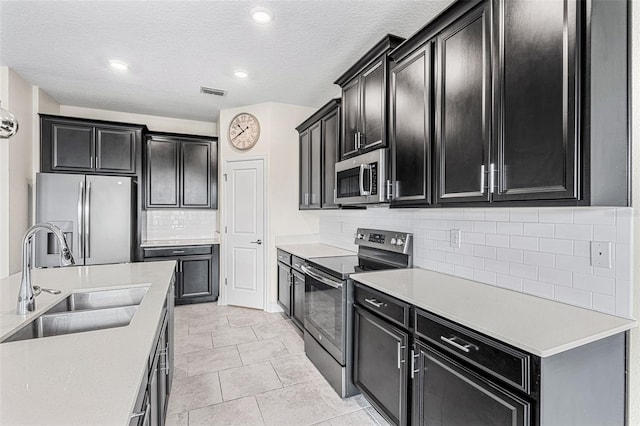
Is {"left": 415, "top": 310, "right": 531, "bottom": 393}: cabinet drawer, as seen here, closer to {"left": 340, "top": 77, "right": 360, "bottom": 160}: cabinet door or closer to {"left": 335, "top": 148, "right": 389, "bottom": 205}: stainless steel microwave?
{"left": 335, "top": 148, "right": 389, "bottom": 205}: stainless steel microwave

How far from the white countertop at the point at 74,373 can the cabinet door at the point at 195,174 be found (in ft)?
10.8

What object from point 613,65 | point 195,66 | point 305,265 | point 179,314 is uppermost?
point 195,66

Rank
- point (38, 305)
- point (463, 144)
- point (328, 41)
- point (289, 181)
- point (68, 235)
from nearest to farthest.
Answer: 1. point (38, 305)
2. point (463, 144)
3. point (328, 41)
4. point (68, 235)
5. point (289, 181)

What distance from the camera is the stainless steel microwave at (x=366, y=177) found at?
2.34 meters

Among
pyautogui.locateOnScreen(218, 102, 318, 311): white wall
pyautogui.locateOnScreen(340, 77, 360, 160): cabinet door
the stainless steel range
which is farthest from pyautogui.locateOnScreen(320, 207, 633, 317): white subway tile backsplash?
pyautogui.locateOnScreen(218, 102, 318, 311): white wall

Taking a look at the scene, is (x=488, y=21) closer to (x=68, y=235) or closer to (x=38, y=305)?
(x=38, y=305)

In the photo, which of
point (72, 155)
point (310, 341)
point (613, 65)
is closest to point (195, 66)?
point (72, 155)

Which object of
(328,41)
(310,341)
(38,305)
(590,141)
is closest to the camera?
(590,141)

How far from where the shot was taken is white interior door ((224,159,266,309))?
4.33 meters

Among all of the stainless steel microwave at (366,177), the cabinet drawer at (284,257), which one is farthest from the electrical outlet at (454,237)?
the cabinet drawer at (284,257)

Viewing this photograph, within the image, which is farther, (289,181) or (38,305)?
(289,181)

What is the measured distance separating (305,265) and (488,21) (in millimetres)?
2410

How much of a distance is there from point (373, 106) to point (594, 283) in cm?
178

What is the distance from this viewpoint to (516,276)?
1798 millimetres
